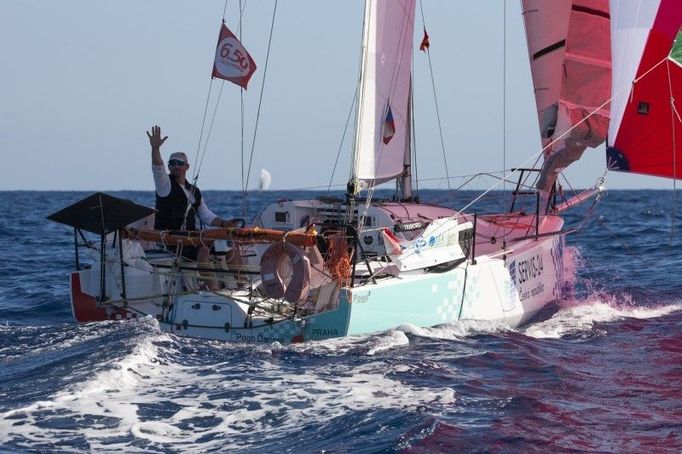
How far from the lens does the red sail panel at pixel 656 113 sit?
36.8 feet

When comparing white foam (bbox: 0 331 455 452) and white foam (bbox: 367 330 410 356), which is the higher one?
white foam (bbox: 367 330 410 356)

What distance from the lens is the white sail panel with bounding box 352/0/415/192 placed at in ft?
38.8

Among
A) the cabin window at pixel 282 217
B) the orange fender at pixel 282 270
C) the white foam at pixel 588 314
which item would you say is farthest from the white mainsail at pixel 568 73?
the orange fender at pixel 282 270

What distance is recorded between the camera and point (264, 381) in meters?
8.01

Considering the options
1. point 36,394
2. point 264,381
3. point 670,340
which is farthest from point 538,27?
point 36,394

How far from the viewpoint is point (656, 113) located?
11367mm

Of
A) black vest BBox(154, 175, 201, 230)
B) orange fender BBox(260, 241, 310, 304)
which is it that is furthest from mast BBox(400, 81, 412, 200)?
orange fender BBox(260, 241, 310, 304)

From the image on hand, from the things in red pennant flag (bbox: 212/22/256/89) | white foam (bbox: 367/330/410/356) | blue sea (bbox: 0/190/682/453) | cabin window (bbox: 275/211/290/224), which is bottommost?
blue sea (bbox: 0/190/682/453)

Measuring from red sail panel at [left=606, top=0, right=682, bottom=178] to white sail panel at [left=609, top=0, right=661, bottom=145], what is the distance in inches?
1.5

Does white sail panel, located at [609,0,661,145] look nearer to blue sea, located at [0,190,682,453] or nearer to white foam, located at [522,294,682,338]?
white foam, located at [522,294,682,338]

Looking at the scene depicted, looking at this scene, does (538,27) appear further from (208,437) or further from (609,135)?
(208,437)

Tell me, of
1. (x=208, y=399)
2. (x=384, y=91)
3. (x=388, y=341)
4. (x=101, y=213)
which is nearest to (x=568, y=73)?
(x=384, y=91)

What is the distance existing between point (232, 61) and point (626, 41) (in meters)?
3.88

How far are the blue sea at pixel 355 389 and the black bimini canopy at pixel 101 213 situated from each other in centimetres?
86
